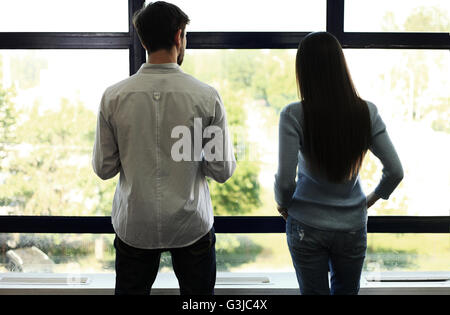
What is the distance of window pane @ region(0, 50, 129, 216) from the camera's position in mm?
2215

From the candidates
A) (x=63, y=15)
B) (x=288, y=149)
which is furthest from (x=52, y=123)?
(x=288, y=149)

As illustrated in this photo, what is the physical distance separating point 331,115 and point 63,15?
1565mm

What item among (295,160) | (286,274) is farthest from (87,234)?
(295,160)

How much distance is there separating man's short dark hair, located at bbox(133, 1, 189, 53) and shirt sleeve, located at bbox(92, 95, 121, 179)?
0.81ft

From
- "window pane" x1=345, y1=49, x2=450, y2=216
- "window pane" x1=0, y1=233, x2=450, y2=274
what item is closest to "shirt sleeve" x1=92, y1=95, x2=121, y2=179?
"window pane" x1=0, y1=233, x2=450, y2=274

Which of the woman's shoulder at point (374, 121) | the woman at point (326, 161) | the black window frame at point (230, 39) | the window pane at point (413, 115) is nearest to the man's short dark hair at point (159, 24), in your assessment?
the woman at point (326, 161)

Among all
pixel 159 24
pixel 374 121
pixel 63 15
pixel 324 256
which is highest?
pixel 63 15

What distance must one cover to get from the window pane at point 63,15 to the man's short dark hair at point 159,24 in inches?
36.2

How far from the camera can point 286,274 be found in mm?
2289

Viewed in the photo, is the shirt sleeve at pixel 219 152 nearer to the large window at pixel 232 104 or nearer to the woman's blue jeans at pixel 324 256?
the woman's blue jeans at pixel 324 256

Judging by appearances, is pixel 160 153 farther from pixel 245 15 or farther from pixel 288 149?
pixel 245 15

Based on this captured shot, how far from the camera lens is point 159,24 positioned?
4.39 feet

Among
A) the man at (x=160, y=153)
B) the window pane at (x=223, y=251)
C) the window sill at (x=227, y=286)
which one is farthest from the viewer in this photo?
the window pane at (x=223, y=251)

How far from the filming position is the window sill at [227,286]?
2125 millimetres
